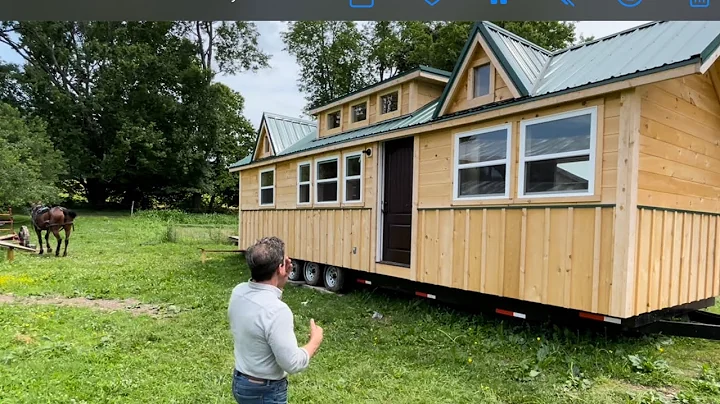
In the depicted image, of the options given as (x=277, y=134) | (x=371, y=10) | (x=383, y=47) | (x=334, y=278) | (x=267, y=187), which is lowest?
(x=334, y=278)

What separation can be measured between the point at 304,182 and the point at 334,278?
7.79 ft

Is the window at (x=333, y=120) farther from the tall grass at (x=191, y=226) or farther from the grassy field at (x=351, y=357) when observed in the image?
the tall grass at (x=191, y=226)

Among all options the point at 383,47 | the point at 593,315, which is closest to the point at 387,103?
the point at 593,315

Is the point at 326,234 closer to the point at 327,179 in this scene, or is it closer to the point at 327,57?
the point at 327,179

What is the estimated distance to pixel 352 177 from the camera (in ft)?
28.0

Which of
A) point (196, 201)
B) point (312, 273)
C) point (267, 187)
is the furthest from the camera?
point (196, 201)

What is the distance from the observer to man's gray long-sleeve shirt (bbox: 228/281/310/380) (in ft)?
7.18

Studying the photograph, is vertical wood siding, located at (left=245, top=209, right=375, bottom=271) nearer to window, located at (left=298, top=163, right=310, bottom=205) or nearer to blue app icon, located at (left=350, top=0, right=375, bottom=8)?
window, located at (left=298, top=163, right=310, bottom=205)

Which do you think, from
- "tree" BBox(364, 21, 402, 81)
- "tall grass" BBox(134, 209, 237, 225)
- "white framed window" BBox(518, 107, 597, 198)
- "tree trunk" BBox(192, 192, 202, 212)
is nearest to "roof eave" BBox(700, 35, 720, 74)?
"white framed window" BBox(518, 107, 597, 198)

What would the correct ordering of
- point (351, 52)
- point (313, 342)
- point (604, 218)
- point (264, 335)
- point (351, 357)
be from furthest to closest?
point (351, 52)
point (351, 357)
point (604, 218)
point (313, 342)
point (264, 335)

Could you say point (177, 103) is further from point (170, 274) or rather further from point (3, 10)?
point (3, 10)

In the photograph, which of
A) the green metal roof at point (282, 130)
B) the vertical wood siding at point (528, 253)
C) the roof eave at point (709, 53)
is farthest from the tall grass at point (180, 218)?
the roof eave at point (709, 53)

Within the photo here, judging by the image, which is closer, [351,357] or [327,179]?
[351,357]

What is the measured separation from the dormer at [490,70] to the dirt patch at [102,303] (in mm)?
5624
